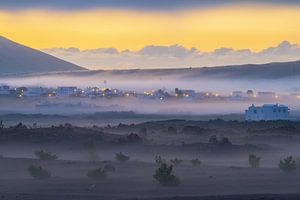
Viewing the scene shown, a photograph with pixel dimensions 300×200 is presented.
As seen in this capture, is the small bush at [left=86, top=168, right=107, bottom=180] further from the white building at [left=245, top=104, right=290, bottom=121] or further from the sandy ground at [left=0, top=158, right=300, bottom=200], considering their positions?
the white building at [left=245, top=104, right=290, bottom=121]

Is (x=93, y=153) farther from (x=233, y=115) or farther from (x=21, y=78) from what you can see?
(x=21, y=78)

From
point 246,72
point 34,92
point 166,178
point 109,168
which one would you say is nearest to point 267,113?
point 109,168

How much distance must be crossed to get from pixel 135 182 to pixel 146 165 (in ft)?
18.0

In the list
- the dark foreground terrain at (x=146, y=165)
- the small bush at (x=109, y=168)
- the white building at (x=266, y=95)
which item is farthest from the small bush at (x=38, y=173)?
the white building at (x=266, y=95)

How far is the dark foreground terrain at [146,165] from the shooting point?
88.4 ft

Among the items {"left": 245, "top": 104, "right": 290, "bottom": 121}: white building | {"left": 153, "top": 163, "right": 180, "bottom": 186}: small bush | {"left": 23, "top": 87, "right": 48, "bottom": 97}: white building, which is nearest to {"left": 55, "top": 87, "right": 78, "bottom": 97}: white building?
{"left": 23, "top": 87, "right": 48, "bottom": 97}: white building

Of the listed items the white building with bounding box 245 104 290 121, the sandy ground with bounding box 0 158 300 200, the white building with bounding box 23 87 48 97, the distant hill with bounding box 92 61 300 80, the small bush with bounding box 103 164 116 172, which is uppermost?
the distant hill with bounding box 92 61 300 80

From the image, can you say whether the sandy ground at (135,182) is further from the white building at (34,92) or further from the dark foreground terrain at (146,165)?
the white building at (34,92)

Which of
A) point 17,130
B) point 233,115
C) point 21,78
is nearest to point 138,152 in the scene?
point 17,130

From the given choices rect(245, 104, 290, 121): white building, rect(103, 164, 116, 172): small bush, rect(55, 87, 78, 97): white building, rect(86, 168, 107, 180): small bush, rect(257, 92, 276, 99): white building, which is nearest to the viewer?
rect(86, 168, 107, 180): small bush

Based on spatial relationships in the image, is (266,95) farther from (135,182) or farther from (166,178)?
(166,178)

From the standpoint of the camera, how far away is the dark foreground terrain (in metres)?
27.0

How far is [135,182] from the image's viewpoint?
29.5m

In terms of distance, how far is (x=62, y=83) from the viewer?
6762 inches
